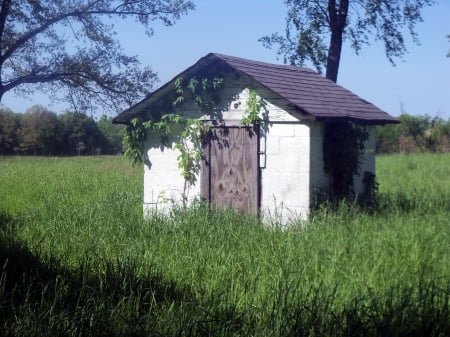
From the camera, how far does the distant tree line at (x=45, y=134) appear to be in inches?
1889

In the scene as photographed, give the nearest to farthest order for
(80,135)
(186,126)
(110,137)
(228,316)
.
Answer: (228,316)
(186,126)
(80,135)
(110,137)

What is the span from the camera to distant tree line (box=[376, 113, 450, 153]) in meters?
39.4

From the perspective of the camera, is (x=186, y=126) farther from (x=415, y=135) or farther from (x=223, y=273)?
(x=415, y=135)

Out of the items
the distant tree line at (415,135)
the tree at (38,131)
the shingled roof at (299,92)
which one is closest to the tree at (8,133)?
the tree at (38,131)

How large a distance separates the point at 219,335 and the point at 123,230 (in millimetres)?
5439

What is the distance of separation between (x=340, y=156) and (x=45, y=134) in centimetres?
3966

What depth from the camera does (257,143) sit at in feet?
41.5

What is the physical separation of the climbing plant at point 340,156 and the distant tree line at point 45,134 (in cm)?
3557

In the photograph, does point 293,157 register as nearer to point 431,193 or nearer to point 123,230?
point 123,230

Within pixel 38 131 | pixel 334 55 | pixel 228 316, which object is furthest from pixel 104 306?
pixel 38 131

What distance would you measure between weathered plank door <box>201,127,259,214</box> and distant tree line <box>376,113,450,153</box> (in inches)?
1088

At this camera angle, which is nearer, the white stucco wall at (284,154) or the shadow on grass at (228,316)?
the shadow on grass at (228,316)

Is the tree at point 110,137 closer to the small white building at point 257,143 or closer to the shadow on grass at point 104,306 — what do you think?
the small white building at point 257,143

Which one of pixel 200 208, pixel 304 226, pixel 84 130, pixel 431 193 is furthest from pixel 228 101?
pixel 84 130
